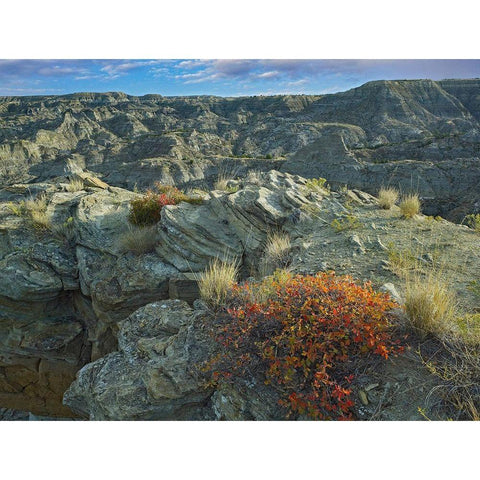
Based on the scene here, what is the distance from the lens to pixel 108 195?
11.1 metres

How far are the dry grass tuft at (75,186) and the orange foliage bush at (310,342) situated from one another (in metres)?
9.78

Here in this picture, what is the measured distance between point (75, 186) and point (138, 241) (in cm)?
535

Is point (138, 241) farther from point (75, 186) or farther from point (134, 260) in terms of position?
point (75, 186)

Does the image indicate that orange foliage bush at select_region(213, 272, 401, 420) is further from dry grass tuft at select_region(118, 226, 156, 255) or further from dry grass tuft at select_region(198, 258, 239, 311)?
dry grass tuft at select_region(118, 226, 156, 255)

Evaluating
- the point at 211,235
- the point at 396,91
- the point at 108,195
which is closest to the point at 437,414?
the point at 211,235

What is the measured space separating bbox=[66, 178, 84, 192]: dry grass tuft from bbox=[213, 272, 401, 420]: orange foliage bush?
978 centimetres

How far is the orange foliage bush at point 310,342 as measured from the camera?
3.21m

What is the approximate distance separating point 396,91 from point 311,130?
68.9ft

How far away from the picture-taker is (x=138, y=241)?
800 centimetres

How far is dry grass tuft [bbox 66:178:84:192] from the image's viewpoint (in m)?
11.7

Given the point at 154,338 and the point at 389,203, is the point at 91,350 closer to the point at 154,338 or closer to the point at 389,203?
the point at 154,338

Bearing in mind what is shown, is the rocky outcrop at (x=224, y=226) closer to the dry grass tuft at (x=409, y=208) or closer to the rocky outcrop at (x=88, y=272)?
the rocky outcrop at (x=88, y=272)

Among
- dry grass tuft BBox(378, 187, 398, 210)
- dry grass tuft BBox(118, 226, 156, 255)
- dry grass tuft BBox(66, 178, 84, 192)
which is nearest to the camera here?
dry grass tuft BBox(118, 226, 156, 255)

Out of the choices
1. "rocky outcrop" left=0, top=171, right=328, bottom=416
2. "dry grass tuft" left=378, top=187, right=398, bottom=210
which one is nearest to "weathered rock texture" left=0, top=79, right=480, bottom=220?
"dry grass tuft" left=378, top=187, right=398, bottom=210
